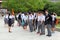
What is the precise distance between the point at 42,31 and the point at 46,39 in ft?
7.76

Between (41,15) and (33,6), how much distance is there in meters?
35.9

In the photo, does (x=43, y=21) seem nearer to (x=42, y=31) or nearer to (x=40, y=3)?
(x=42, y=31)

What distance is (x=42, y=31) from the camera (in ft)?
62.3

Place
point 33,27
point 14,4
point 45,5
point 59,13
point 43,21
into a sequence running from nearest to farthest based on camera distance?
1. point 43,21
2. point 33,27
3. point 59,13
4. point 14,4
5. point 45,5

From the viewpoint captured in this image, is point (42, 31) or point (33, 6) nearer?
point (42, 31)

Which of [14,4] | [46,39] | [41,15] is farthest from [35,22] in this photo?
[14,4]

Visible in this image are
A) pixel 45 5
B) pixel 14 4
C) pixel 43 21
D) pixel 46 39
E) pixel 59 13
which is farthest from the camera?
pixel 45 5

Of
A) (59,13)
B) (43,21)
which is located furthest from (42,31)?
(59,13)

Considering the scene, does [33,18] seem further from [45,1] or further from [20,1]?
[45,1]

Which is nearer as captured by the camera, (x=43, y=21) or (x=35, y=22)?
(x=43, y=21)

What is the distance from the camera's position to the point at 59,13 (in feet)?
169

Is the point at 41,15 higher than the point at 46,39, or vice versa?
the point at 41,15

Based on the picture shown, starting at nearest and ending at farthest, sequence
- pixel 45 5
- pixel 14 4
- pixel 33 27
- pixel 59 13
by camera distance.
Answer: pixel 33 27 < pixel 59 13 < pixel 14 4 < pixel 45 5

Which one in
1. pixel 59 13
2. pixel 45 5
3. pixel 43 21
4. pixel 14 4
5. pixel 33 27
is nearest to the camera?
pixel 43 21
